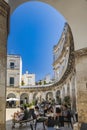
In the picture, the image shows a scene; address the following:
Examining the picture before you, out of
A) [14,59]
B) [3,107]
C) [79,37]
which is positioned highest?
[14,59]

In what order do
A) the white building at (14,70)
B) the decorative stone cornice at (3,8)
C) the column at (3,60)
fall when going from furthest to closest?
the white building at (14,70), the decorative stone cornice at (3,8), the column at (3,60)

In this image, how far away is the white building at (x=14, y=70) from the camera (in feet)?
153

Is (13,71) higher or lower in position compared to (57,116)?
higher

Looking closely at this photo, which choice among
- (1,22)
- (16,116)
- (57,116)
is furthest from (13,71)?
(1,22)

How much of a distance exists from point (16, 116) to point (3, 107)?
7.65 metres

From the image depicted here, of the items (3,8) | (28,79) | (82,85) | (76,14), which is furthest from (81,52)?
(28,79)

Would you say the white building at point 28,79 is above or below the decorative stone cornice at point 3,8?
above

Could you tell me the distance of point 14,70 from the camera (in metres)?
47.8

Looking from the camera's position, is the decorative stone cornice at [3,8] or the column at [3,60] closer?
the column at [3,60]

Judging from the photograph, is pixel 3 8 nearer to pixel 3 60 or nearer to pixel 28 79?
pixel 3 60

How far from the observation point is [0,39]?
4520 millimetres

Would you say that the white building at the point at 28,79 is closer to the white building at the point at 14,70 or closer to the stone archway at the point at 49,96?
the white building at the point at 14,70

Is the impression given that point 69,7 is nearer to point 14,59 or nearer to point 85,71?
point 85,71

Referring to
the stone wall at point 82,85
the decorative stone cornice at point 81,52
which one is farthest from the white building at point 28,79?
the stone wall at point 82,85
